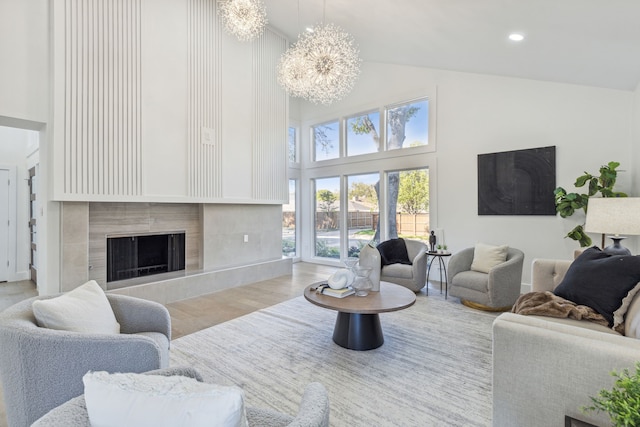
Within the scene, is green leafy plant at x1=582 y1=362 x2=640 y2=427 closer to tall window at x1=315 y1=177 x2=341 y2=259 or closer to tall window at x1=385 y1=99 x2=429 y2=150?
tall window at x1=385 y1=99 x2=429 y2=150

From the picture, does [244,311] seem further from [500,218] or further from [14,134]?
[14,134]

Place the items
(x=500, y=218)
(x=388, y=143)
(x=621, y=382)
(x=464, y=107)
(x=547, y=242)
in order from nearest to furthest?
1. (x=621, y=382)
2. (x=547, y=242)
3. (x=500, y=218)
4. (x=464, y=107)
5. (x=388, y=143)

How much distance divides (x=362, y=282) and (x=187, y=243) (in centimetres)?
336

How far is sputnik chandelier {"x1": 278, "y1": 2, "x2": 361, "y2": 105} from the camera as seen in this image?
11.7 feet

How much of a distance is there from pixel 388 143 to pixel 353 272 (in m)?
3.80

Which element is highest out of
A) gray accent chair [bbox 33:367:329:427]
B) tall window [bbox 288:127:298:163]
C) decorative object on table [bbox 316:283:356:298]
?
tall window [bbox 288:127:298:163]

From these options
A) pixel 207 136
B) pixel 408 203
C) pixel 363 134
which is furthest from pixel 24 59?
pixel 408 203

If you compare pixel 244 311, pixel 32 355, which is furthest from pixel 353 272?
pixel 32 355

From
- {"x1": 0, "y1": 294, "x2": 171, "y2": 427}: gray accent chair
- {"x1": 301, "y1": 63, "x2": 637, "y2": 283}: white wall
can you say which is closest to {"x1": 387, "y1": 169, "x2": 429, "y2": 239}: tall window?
{"x1": 301, "y1": 63, "x2": 637, "y2": 283}: white wall

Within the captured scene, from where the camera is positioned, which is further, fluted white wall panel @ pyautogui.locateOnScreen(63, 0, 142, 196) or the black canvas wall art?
the black canvas wall art

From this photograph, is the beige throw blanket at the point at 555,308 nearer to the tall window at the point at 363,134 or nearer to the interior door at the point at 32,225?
the tall window at the point at 363,134

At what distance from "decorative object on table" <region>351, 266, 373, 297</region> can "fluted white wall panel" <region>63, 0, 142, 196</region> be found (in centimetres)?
323

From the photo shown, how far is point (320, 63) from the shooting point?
3.59 meters

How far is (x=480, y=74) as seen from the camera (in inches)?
190
